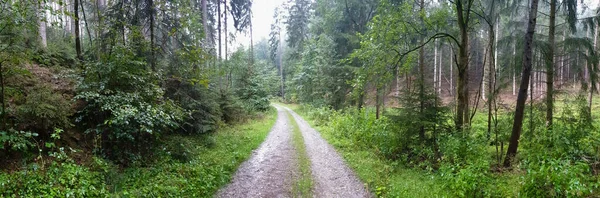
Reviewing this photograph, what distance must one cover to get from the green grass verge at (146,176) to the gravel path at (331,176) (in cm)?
243

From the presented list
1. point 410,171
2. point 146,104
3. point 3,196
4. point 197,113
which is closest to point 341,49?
point 197,113

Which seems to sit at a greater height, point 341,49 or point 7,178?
point 341,49

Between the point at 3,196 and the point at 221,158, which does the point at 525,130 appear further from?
the point at 3,196

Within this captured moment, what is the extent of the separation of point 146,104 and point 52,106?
1.69 metres

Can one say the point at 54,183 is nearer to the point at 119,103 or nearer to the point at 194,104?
the point at 119,103

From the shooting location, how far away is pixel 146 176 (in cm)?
626

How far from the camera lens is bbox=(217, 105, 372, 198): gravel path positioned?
A: 664 cm

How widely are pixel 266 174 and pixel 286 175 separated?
23.4 inches

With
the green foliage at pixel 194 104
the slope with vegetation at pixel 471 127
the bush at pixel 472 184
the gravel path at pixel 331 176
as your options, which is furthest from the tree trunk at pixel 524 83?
the green foliage at pixel 194 104

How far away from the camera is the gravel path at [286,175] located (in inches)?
262

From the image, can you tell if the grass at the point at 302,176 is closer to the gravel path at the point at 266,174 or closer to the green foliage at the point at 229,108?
the gravel path at the point at 266,174

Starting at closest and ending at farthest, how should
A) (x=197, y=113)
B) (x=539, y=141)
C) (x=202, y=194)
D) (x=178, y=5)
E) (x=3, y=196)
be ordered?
(x=3, y=196)
(x=202, y=194)
(x=539, y=141)
(x=178, y=5)
(x=197, y=113)

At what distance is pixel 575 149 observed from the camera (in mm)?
6383

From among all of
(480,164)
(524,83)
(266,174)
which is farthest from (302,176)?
(524,83)
